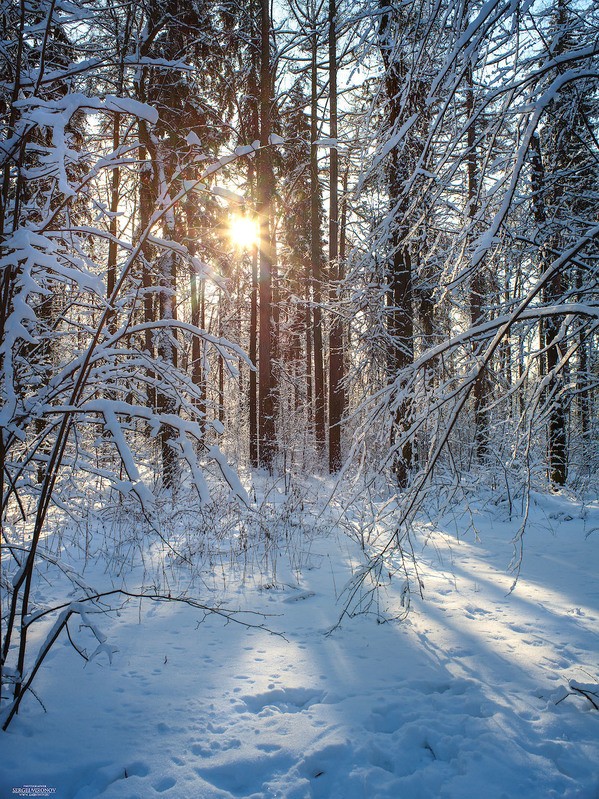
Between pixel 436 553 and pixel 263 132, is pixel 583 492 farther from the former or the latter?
pixel 263 132

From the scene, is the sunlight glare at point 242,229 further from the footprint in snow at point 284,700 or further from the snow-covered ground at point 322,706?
the footprint in snow at point 284,700

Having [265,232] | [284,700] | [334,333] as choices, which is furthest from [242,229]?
[284,700]

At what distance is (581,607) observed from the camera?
13.0ft

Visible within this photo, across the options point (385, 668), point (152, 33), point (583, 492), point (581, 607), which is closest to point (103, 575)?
point (385, 668)

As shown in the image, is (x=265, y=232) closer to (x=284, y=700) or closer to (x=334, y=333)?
(x=334, y=333)

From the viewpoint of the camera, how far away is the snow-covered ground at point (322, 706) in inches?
80.8

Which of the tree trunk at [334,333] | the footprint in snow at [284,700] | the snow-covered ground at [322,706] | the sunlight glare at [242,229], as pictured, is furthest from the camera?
the tree trunk at [334,333]

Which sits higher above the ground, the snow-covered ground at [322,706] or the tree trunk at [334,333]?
the tree trunk at [334,333]

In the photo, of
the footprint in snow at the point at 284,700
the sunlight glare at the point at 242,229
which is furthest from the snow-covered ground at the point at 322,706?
the sunlight glare at the point at 242,229

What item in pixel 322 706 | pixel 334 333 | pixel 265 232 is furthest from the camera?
pixel 334 333

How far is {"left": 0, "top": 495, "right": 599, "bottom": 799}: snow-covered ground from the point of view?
205cm

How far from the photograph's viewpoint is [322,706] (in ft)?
8.49

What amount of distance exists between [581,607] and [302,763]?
3.06 metres

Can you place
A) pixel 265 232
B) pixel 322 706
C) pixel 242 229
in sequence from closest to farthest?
pixel 322 706
pixel 265 232
pixel 242 229
